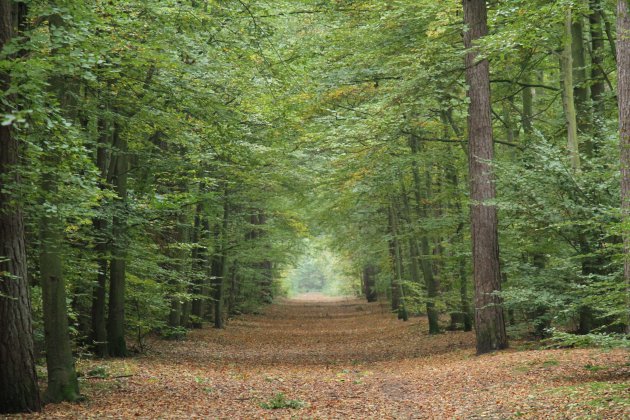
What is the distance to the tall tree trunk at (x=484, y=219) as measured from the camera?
13.8 metres

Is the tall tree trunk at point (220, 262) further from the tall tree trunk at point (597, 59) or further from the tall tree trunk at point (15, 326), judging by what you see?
the tall tree trunk at point (15, 326)

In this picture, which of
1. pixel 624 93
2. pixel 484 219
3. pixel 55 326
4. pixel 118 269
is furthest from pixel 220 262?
pixel 624 93

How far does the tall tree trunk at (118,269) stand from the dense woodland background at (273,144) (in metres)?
0.05

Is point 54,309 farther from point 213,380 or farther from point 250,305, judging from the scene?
point 250,305

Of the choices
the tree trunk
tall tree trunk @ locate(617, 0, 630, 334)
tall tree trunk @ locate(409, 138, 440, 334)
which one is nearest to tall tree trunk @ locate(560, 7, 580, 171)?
tall tree trunk @ locate(617, 0, 630, 334)

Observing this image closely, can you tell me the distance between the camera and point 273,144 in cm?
1927

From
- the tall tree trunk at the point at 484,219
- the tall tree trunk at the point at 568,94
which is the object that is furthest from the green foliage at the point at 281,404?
the tall tree trunk at the point at 568,94

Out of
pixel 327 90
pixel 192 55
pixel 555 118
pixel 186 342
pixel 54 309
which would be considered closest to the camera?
pixel 54 309

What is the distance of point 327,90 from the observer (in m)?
16.2

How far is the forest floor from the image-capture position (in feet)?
27.2

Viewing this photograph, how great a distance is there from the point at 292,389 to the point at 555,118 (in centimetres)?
1206

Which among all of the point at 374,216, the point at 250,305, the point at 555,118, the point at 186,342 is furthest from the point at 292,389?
the point at 250,305

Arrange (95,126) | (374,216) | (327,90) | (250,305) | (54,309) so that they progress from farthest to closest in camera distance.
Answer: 1. (250,305)
2. (374,216)
3. (327,90)
4. (95,126)
5. (54,309)

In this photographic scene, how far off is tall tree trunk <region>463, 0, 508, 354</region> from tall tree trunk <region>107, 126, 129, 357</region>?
753 centimetres
